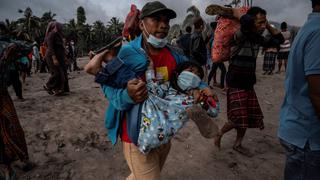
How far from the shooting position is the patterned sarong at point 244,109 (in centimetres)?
316

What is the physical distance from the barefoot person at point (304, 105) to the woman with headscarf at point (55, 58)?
5552mm

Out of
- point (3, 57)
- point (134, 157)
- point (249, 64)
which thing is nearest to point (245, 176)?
point (249, 64)

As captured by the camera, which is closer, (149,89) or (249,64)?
(149,89)

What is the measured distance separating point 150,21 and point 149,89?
0.49 metres

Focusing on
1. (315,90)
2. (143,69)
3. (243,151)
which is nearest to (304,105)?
(315,90)

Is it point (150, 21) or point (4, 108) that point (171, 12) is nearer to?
point (150, 21)

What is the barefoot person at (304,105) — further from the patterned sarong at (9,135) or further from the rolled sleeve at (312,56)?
the patterned sarong at (9,135)

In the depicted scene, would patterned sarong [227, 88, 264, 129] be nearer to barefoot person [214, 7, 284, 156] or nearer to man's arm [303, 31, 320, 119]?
barefoot person [214, 7, 284, 156]

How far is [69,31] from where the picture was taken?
154 feet

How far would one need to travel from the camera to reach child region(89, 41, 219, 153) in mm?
1520

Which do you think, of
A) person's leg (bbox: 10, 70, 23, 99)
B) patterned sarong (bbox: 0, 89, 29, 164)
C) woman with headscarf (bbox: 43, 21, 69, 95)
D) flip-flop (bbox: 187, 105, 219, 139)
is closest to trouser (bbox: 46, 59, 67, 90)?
woman with headscarf (bbox: 43, 21, 69, 95)

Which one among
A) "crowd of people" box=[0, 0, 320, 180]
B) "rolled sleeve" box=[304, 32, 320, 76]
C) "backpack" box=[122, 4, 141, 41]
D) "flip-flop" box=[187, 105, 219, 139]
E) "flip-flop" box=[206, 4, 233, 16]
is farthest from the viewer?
"flip-flop" box=[206, 4, 233, 16]

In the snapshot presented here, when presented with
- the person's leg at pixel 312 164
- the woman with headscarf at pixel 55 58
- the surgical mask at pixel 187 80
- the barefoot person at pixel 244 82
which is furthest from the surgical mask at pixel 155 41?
the woman with headscarf at pixel 55 58

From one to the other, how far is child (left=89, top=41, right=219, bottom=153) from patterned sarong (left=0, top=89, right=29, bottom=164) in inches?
69.7
